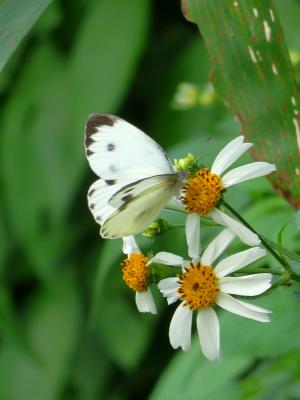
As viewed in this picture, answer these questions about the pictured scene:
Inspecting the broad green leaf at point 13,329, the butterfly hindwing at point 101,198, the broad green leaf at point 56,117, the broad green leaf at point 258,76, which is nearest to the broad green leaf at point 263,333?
the broad green leaf at point 258,76

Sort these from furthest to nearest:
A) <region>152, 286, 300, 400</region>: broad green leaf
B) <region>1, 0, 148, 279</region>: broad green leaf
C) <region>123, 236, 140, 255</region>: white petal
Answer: <region>1, 0, 148, 279</region>: broad green leaf < <region>152, 286, 300, 400</region>: broad green leaf < <region>123, 236, 140, 255</region>: white petal

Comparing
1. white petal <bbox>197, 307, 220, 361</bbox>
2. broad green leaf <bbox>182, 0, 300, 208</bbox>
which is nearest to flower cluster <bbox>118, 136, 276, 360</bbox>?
white petal <bbox>197, 307, 220, 361</bbox>

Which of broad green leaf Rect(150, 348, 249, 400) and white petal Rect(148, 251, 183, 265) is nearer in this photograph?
white petal Rect(148, 251, 183, 265)

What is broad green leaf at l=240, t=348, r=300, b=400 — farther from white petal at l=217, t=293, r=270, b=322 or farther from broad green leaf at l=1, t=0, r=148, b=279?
broad green leaf at l=1, t=0, r=148, b=279

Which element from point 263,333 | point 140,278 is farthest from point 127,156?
point 263,333

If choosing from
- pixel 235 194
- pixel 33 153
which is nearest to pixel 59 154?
pixel 33 153

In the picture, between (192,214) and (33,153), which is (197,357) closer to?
(192,214)

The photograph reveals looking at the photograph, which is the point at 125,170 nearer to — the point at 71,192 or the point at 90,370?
the point at 71,192
